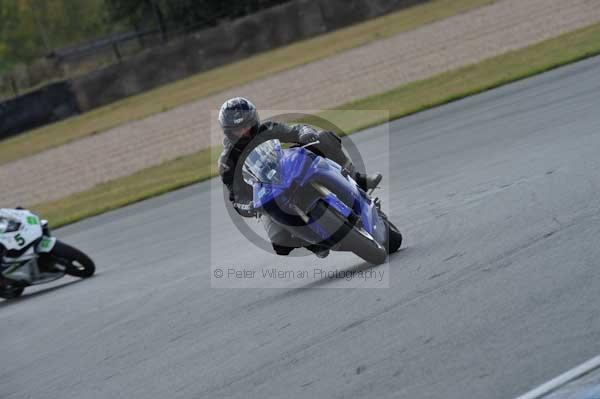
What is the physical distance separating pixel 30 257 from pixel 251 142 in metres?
4.73

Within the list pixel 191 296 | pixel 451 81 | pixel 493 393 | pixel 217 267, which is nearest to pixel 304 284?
pixel 191 296

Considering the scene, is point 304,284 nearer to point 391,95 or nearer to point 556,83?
point 556,83

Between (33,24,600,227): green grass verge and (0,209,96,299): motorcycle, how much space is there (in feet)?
18.4

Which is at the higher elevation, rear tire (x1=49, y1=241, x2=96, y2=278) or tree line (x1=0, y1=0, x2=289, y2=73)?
rear tire (x1=49, y1=241, x2=96, y2=278)

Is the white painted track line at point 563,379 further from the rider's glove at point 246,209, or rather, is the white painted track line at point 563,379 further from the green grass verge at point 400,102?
the green grass verge at point 400,102

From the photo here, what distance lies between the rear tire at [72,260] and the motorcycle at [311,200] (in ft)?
14.1

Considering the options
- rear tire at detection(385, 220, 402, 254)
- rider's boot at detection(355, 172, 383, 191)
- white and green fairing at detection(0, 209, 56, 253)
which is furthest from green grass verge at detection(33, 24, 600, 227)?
rear tire at detection(385, 220, 402, 254)

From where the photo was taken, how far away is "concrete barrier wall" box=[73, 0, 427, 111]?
115ft

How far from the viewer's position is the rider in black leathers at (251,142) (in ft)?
25.4

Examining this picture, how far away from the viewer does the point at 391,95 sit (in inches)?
806

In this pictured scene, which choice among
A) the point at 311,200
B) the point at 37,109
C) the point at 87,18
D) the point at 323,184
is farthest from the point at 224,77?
the point at 87,18

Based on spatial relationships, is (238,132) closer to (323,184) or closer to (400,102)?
(323,184)

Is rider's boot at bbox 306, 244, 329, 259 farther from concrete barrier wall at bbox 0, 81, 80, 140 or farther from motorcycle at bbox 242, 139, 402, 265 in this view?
concrete barrier wall at bbox 0, 81, 80, 140

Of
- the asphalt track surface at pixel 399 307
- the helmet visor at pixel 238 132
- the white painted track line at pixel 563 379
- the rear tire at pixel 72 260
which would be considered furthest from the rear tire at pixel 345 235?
the rear tire at pixel 72 260
